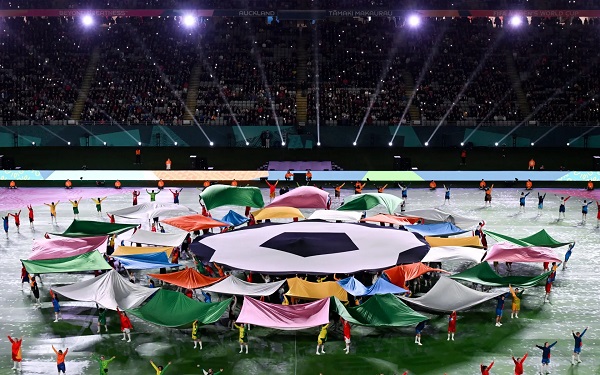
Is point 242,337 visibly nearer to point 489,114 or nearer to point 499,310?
point 499,310

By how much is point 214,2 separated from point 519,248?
51668 mm

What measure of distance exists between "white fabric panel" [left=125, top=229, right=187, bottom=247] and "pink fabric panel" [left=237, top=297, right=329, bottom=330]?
9706 mm

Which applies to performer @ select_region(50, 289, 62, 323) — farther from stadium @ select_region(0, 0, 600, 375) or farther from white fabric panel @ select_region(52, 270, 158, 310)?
stadium @ select_region(0, 0, 600, 375)

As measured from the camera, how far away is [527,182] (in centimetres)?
5891

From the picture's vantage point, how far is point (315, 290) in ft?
105

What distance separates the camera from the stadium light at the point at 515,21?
77331mm

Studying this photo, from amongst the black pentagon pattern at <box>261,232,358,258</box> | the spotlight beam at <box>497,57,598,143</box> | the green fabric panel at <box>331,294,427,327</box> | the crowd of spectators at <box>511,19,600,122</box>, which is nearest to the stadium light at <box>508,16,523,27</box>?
the crowd of spectators at <box>511,19,600,122</box>

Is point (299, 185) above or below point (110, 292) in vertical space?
above

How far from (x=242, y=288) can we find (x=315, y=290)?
290 cm

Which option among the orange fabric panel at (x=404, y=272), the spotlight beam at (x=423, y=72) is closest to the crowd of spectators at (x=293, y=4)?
the spotlight beam at (x=423, y=72)

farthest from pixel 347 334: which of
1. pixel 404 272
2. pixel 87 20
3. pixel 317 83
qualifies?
pixel 87 20

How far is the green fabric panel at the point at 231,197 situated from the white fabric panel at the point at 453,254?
1206 centimetres

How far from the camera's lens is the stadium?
30.5 m

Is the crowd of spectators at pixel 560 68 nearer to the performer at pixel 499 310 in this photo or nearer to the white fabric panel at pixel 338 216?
the white fabric panel at pixel 338 216
